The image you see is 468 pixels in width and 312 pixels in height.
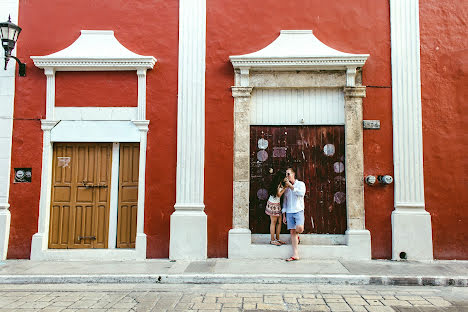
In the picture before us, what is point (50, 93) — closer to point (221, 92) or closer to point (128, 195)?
point (128, 195)

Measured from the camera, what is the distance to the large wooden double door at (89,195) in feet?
24.5

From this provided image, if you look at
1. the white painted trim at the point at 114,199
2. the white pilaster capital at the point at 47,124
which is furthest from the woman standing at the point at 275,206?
the white pilaster capital at the point at 47,124

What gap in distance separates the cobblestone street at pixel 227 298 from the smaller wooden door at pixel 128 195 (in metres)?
1.63

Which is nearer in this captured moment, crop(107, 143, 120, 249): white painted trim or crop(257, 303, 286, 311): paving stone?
crop(257, 303, 286, 311): paving stone

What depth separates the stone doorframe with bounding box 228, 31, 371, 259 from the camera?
717 cm

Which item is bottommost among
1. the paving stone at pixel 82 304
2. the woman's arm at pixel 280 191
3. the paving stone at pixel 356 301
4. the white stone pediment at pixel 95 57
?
the paving stone at pixel 82 304

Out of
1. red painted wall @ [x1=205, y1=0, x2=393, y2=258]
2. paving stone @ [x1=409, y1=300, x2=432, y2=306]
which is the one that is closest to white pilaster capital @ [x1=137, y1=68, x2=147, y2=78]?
red painted wall @ [x1=205, y1=0, x2=393, y2=258]

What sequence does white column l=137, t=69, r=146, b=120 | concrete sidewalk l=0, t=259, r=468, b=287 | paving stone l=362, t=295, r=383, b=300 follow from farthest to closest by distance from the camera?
white column l=137, t=69, r=146, b=120, concrete sidewalk l=0, t=259, r=468, b=287, paving stone l=362, t=295, r=383, b=300

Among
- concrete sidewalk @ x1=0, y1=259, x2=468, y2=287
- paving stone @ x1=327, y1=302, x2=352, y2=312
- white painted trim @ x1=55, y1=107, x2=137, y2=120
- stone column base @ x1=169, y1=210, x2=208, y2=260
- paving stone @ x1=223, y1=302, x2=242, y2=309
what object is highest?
white painted trim @ x1=55, y1=107, x2=137, y2=120

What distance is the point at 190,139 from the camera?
24.5ft

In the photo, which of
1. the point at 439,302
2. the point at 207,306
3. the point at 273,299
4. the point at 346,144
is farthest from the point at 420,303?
the point at 346,144

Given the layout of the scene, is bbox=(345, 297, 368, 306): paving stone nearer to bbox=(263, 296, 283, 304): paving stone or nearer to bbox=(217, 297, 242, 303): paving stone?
bbox=(263, 296, 283, 304): paving stone

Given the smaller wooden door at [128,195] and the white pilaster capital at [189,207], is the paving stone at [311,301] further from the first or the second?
the smaller wooden door at [128,195]

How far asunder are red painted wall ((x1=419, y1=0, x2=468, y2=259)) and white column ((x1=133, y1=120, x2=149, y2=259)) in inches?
222
